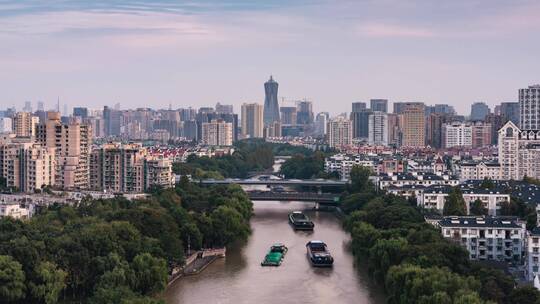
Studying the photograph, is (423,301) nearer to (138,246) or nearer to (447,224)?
(138,246)

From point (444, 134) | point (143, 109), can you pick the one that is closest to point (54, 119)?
point (444, 134)

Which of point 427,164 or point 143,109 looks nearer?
point 427,164

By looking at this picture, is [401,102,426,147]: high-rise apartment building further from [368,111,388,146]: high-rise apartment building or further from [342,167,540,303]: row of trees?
[342,167,540,303]: row of trees

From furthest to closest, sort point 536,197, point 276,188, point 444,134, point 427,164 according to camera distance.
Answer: point 444,134, point 427,164, point 276,188, point 536,197

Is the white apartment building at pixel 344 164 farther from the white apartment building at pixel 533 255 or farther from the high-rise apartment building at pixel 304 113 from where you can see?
the high-rise apartment building at pixel 304 113

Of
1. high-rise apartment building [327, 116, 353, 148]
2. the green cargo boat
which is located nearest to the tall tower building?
high-rise apartment building [327, 116, 353, 148]

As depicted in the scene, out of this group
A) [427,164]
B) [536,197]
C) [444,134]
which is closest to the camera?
[536,197]

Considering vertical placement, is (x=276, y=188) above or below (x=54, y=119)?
below
